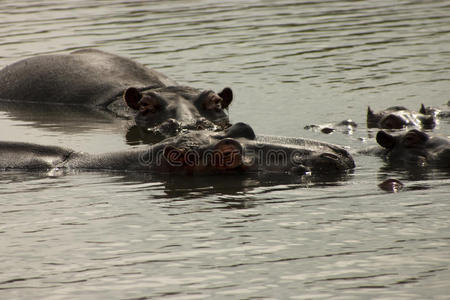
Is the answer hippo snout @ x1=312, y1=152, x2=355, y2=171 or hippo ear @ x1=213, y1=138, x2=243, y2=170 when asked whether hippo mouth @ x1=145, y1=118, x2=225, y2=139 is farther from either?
hippo snout @ x1=312, y1=152, x2=355, y2=171

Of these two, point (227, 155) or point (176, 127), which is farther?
point (176, 127)

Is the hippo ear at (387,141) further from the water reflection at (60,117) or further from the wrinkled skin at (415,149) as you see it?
the water reflection at (60,117)

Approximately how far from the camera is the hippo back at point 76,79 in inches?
508

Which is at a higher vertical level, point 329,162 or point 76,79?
point 76,79

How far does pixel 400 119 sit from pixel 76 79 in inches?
184

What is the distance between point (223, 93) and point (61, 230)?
5.45 metres

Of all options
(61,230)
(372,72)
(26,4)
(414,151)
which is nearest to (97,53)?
(372,72)

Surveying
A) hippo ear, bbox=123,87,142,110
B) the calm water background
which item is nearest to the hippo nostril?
the calm water background

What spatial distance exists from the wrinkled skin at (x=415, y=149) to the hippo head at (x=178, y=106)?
276 centimetres

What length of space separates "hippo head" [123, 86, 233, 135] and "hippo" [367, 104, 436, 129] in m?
1.57

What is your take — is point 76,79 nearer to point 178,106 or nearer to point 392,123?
point 178,106

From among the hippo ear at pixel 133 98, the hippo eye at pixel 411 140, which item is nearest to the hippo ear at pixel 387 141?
the hippo eye at pixel 411 140

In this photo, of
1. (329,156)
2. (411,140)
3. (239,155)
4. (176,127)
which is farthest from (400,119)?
(239,155)

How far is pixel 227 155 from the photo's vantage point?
7.61 m
